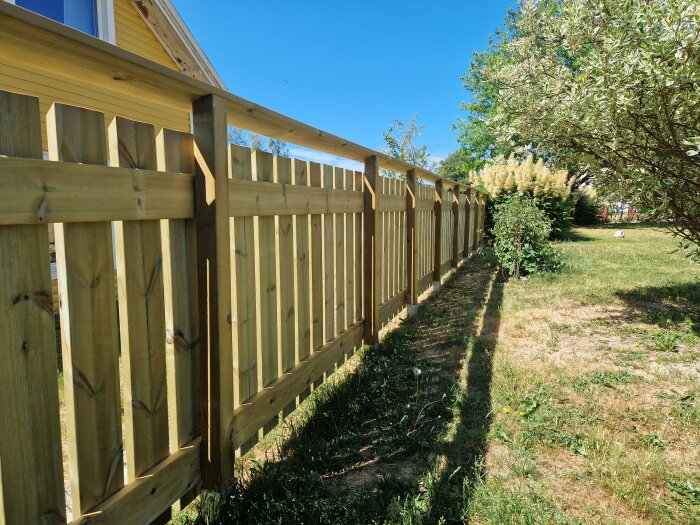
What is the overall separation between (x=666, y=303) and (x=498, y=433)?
3.98 metres

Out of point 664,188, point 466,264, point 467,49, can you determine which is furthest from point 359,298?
point 467,49

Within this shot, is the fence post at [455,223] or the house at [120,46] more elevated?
the house at [120,46]

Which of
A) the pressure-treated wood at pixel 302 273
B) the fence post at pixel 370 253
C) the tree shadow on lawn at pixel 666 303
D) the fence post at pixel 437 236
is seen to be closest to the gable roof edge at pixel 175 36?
the fence post at pixel 437 236

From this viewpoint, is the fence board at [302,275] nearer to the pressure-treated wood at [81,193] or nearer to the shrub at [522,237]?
the pressure-treated wood at [81,193]

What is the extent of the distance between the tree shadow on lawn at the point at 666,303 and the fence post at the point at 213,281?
431 centimetres

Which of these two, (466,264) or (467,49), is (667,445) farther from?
(467,49)

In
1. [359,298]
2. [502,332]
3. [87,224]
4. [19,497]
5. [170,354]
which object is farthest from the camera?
[502,332]

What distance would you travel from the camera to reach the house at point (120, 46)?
5520 millimetres

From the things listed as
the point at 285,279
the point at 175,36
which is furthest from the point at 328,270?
the point at 175,36

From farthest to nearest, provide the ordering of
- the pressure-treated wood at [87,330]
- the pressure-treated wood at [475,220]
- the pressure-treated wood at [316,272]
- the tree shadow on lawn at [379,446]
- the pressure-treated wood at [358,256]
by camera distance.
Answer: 1. the pressure-treated wood at [475,220]
2. the pressure-treated wood at [358,256]
3. the pressure-treated wood at [316,272]
4. the tree shadow on lawn at [379,446]
5. the pressure-treated wood at [87,330]

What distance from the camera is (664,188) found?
4102 millimetres

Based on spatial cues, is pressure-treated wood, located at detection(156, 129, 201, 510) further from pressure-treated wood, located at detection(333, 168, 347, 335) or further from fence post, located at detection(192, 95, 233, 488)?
pressure-treated wood, located at detection(333, 168, 347, 335)

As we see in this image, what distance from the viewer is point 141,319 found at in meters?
1.58

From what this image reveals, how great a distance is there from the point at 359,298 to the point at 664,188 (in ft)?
9.56
